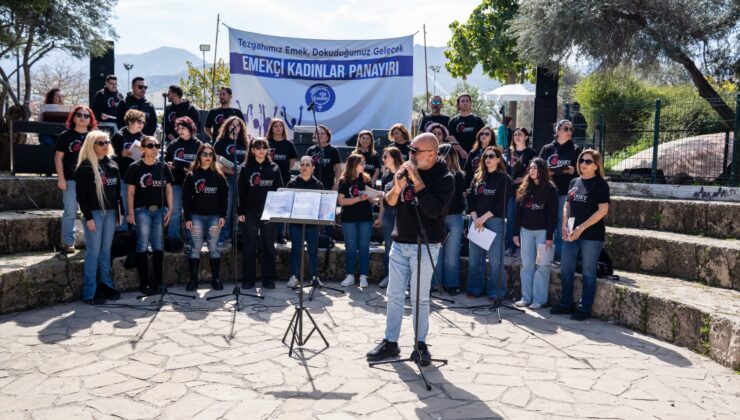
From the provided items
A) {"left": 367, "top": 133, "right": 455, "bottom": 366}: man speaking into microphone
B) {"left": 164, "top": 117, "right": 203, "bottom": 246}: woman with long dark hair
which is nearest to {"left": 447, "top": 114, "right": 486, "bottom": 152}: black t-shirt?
{"left": 164, "top": 117, "right": 203, "bottom": 246}: woman with long dark hair

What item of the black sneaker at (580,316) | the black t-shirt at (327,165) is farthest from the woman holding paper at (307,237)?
the black sneaker at (580,316)

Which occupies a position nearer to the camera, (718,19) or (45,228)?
(45,228)

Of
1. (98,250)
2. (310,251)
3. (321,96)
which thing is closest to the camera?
(98,250)

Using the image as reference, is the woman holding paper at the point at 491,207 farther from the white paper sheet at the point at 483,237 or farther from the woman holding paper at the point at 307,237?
the woman holding paper at the point at 307,237

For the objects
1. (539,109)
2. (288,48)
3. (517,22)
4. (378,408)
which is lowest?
(378,408)

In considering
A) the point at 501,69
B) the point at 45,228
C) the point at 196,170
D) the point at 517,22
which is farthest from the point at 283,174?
the point at 501,69

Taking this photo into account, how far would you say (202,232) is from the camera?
27.1 feet

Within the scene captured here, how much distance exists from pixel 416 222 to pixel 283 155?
424cm

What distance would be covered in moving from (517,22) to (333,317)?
8.38 m

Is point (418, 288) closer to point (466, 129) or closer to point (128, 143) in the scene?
point (466, 129)

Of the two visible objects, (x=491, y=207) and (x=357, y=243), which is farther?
(x=357, y=243)

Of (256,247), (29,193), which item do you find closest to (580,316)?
(256,247)

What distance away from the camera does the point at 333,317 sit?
7152 millimetres

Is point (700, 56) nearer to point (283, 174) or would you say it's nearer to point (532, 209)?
point (532, 209)
